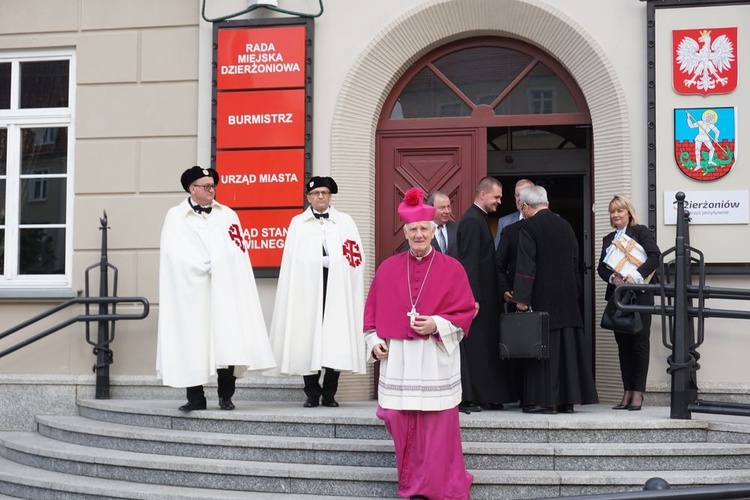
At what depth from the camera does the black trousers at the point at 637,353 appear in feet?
25.5

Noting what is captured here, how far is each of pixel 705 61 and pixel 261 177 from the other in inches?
156

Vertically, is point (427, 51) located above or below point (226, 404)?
above

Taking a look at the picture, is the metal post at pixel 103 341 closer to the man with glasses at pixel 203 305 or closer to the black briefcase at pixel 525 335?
the man with glasses at pixel 203 305

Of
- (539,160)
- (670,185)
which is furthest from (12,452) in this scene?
(539,160)

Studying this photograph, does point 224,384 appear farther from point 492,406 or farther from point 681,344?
point 681,344

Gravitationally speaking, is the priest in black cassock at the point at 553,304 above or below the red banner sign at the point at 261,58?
below

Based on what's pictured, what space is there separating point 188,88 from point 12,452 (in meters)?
3.60

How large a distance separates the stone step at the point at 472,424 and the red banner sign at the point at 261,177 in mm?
2051

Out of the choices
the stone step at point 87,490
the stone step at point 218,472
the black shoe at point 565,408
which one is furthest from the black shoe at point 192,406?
the black shoe at point 565,408

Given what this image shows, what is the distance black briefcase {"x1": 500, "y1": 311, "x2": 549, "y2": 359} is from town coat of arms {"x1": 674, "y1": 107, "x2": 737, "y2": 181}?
6.99ft

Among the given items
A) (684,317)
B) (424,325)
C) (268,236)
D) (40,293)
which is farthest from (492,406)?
(40,293)

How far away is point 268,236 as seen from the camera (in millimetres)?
9164

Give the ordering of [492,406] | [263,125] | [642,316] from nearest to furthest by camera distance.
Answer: [642,316]
[492,406]
[263,125]

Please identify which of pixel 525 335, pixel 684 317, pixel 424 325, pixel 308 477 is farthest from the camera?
pixel 525 335
